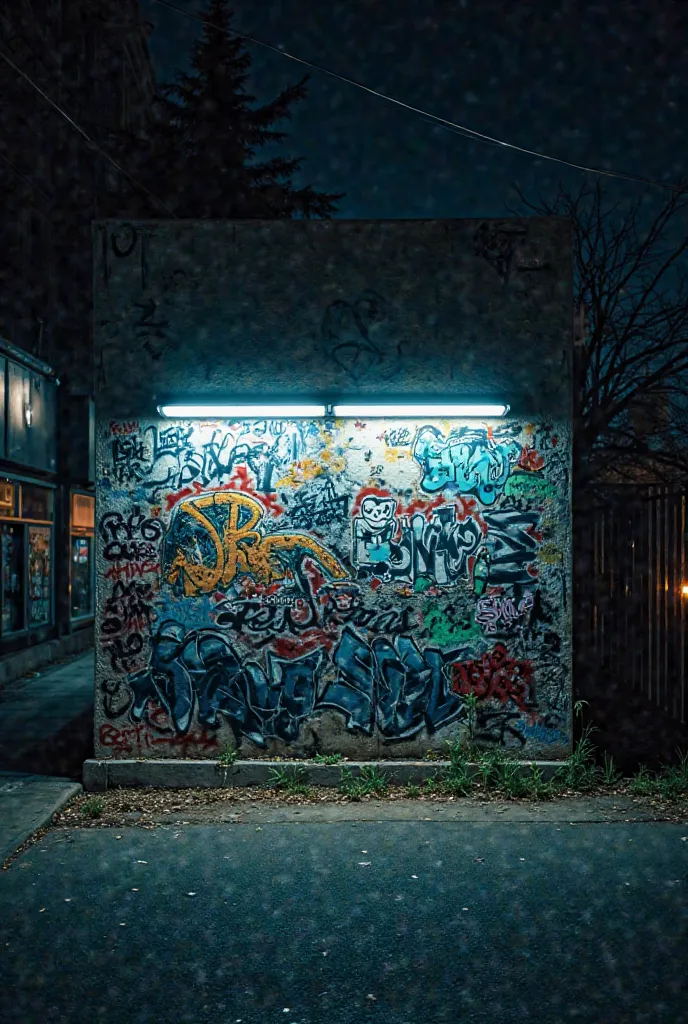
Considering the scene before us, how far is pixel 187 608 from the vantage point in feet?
29.3

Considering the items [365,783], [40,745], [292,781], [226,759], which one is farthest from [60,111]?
[365,783]

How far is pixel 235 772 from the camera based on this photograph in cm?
872

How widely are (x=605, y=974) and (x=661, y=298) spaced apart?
49.7ft

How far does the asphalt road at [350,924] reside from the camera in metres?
4.64

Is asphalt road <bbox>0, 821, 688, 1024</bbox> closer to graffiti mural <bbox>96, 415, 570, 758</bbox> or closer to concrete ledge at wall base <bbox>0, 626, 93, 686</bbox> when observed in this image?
Result: graffiti mural <bbox>96, 415, 570, 758</bbox>

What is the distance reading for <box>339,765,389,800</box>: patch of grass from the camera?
27.8ft

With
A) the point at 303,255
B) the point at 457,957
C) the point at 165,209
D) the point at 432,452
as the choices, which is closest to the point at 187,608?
the point at 432,452

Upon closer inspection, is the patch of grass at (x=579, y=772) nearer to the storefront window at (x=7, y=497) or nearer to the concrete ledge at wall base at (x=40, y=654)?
the concrete ledge at wall base at (x=40, y=654)

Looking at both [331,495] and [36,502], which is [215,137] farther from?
[331,495]

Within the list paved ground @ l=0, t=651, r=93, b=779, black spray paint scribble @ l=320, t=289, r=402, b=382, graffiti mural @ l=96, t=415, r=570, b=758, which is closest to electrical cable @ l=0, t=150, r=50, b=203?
paved ground @ l=0, t=651, r=93, b=779

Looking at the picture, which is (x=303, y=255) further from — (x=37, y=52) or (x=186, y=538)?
(x=37, y=52)

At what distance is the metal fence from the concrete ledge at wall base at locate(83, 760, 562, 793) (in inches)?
78.7

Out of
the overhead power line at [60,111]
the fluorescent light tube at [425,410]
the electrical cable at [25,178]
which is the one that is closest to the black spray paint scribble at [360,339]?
the fluorescent light tube at [425,410]

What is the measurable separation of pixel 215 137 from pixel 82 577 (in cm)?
1257
